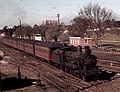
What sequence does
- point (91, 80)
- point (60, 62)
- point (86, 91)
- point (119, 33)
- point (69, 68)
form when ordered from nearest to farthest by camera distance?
point (86, 91) → point (91, 80) → point (69, 68) → point (60, 62) → point (119, 33)

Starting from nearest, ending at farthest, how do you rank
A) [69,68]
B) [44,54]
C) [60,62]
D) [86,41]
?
[69,68], [60,62], [44,54], [86,41]

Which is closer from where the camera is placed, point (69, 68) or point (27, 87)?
point (27, 87)

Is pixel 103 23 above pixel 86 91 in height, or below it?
above

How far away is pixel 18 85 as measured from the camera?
773 inches

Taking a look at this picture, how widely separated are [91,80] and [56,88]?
13.7ft

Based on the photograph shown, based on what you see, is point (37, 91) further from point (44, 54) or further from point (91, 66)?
point (44, 54)

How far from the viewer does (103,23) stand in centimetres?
5703

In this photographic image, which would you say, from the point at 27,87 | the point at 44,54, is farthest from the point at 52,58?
the point at 27,87

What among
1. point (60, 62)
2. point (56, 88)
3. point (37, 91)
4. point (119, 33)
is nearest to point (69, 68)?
point (60, 62)

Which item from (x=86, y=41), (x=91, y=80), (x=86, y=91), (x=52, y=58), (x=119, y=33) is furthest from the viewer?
(x=119, y=33)

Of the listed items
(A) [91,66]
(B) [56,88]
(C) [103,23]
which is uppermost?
(C) [103,23]

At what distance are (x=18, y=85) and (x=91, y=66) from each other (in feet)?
23.1

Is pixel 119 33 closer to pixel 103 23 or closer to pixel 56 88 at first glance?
pixel 103 23

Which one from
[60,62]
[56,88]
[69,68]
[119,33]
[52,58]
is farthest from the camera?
[119,33]
